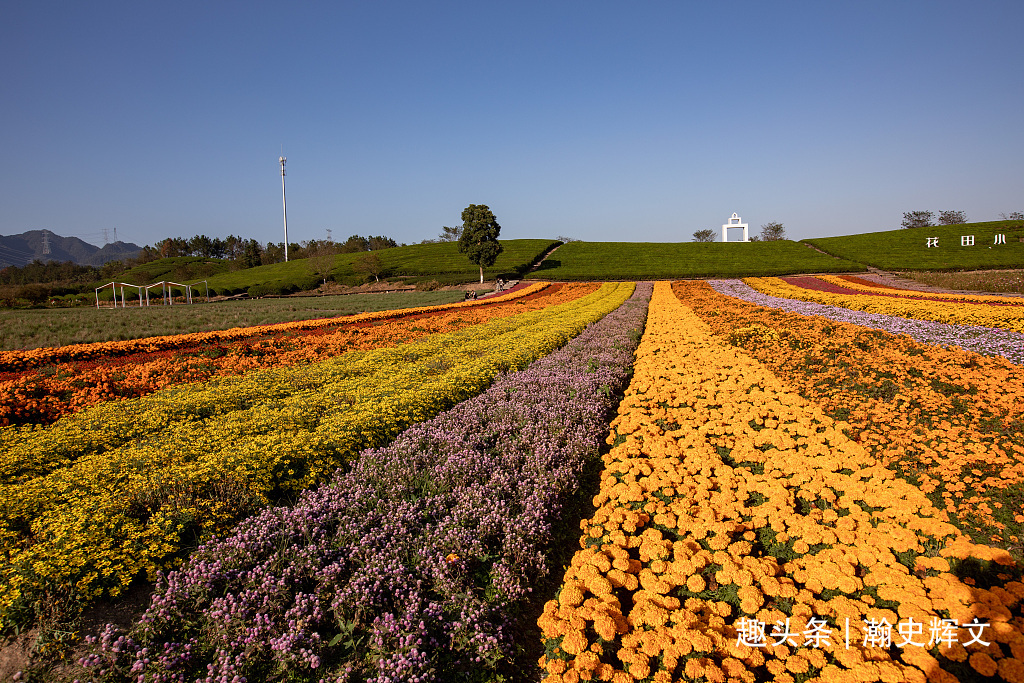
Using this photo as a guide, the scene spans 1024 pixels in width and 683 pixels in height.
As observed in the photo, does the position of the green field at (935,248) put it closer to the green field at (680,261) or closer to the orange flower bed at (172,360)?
the green field at (680,261)

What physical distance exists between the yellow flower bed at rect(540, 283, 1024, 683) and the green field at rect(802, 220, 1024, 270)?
60396 millimetres

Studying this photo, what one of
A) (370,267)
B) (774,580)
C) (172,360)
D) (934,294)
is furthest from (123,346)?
(370,267)

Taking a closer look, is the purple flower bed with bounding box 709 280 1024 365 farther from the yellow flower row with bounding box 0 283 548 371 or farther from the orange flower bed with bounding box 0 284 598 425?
the yellow flower row with bounding box 0 283 548 371

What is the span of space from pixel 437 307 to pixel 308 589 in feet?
76.5

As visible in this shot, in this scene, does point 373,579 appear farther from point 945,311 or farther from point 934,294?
point 934,294

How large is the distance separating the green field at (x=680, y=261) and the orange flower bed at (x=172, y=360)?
40.9 metres

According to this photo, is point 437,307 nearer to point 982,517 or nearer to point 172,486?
point 172,486

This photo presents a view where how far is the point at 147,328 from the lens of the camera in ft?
60.3

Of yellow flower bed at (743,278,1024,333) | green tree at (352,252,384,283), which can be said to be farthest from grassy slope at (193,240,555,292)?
yellow flower bed at (743,278,1024,333)

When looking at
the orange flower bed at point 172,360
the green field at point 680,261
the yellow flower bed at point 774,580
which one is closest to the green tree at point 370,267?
the green field at point 680,261

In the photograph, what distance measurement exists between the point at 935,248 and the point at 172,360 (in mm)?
87815

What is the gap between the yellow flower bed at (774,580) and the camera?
8.41 feet

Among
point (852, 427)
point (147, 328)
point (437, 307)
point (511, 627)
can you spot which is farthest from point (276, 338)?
point (852, 427)

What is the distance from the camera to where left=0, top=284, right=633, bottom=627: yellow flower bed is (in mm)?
3188
